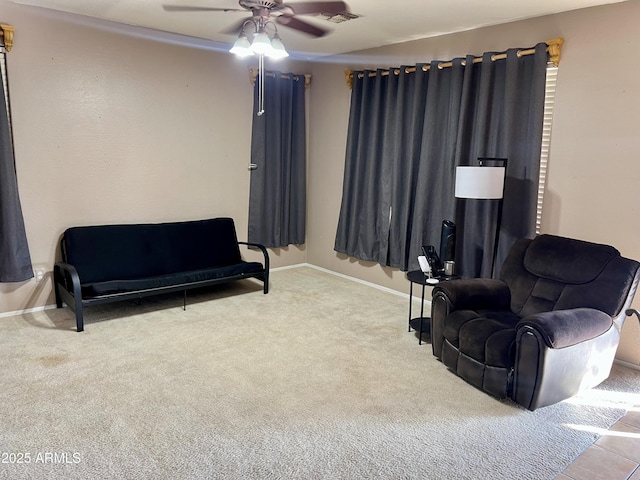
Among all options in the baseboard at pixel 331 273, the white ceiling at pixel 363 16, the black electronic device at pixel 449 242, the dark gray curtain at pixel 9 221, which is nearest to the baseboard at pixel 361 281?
the baseboard at pixel 331 273

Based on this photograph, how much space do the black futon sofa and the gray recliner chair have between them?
223 cm

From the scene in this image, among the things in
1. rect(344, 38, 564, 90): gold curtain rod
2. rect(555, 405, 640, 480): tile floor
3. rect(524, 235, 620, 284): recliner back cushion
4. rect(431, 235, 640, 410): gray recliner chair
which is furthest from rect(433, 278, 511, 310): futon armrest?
rect(344, 38, 564, 90): gold curtain rod

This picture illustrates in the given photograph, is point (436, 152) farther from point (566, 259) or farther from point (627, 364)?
point (627, 364)

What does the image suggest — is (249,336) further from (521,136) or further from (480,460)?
(521,136)

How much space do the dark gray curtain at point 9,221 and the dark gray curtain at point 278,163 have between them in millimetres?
2257

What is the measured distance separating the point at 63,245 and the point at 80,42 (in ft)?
5.78

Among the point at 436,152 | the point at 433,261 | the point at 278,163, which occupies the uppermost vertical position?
the point at 436,152

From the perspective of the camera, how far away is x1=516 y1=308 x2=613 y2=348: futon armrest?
2.53 metres

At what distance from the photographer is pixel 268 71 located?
5.24 m

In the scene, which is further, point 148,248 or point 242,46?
point 148,248

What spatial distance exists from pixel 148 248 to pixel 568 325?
139 inches

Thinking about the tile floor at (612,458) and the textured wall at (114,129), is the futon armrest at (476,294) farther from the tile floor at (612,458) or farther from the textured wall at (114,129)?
the textured wall at (114,129)

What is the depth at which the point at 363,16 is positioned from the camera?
3.65 metres

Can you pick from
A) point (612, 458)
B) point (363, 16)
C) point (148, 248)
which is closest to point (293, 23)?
point (363, 16)
